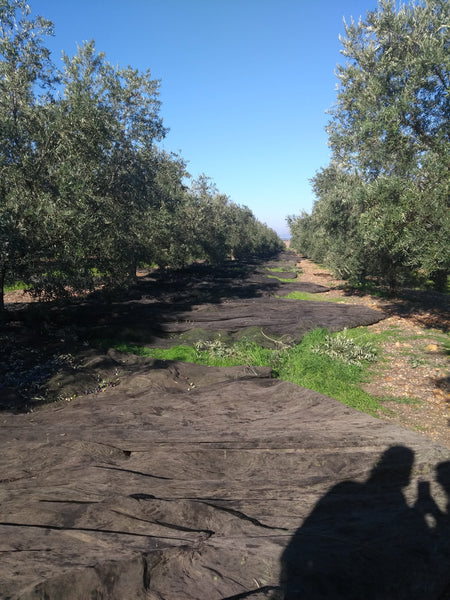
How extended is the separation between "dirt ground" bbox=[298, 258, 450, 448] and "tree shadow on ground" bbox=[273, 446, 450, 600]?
11.3ft

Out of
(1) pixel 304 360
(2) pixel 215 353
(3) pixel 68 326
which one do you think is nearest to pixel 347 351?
(1) pixel 304 360

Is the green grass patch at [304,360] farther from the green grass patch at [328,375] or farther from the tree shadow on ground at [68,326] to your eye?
the tree shadow on ground at [68,326]

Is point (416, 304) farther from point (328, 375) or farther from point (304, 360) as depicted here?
point (328, 375)

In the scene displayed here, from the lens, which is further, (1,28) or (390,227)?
(390,227)

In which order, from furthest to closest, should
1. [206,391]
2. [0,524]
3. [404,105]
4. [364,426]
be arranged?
[404,105] < [206,391] < [364,426] < [0,524]

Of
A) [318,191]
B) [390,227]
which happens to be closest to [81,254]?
[390,227]

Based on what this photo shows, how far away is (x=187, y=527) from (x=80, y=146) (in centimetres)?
1319

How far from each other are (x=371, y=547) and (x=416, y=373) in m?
8.71

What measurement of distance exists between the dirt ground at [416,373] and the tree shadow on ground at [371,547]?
3.43 m

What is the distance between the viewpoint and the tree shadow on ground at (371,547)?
340 cm

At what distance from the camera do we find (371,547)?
391cm

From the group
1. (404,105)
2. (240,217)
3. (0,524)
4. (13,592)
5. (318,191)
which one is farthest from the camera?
(240,217)

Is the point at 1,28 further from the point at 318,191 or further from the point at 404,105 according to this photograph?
the point at 318,191

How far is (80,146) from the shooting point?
12.5 metres
